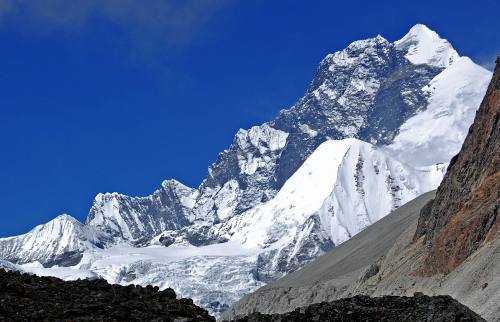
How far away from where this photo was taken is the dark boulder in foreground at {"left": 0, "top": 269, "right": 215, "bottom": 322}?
22703 mm

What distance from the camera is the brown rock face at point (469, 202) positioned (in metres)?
118

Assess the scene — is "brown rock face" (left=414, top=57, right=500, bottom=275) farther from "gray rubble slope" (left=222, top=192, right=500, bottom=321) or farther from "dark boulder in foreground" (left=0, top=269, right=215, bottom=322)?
"dark boulder in foreground" (left=0, top=269, right=215, bottom=322)

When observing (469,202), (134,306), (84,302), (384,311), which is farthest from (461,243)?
(84,302)

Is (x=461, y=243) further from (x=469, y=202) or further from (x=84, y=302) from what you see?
(x=84, y=302)

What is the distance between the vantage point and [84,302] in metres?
23.7

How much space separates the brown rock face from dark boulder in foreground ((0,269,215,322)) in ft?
293

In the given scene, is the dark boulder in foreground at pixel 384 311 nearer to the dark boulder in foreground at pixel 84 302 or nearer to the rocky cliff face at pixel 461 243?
the dark boulder in foreground at pixel 84 302

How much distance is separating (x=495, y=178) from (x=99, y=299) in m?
104

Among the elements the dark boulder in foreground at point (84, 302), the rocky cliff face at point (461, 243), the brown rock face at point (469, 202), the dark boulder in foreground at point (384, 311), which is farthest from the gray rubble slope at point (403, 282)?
the dark boulder in foreground at point (84, 302)

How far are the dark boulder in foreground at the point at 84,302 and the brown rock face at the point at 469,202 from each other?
8934cm

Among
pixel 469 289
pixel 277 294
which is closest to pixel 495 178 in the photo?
pixel 469 289

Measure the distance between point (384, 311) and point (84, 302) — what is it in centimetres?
677

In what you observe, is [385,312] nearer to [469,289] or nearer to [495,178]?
[469,289]

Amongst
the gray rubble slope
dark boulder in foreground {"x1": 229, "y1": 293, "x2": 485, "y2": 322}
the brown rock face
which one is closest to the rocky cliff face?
the brown rock face
